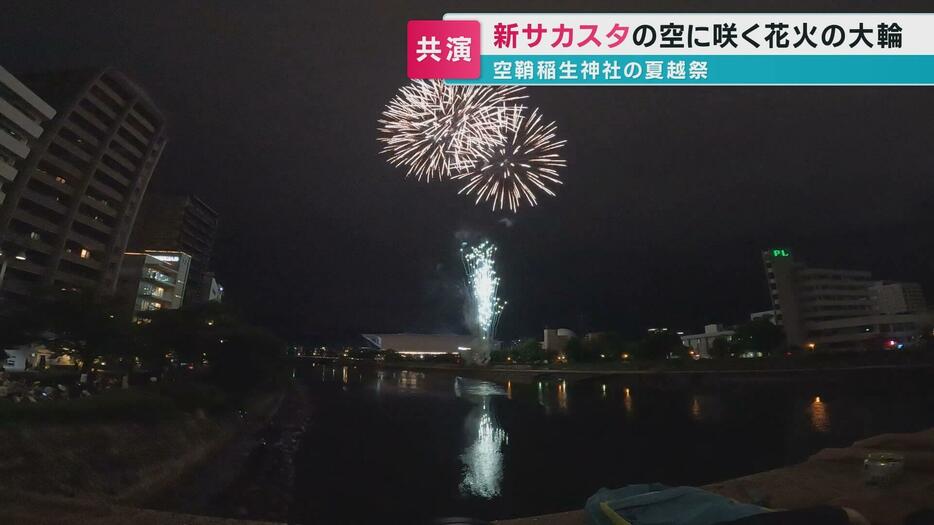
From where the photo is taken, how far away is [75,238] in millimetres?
63281

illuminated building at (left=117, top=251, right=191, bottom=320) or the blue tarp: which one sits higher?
illuminated building at (left=117, top=251, right=191, bottom=320)

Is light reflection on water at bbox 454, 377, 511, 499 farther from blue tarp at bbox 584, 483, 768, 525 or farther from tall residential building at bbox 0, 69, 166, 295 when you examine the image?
tall residential building at bbox 0, 69, 166, 295

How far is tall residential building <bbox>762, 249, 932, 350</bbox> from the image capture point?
8550 cm

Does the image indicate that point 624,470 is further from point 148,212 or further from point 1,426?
point 148,212

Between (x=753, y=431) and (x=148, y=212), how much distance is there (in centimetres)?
11117

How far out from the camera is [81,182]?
64.9m

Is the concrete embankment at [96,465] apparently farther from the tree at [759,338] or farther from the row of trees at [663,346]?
the tree at [759,338]

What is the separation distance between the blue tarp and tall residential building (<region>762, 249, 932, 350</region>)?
9710cm

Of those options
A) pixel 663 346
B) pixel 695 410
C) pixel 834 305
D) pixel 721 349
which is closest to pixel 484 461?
pixel 695 410

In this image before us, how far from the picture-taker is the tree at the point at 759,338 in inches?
3058

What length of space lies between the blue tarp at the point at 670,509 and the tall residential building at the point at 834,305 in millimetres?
97102

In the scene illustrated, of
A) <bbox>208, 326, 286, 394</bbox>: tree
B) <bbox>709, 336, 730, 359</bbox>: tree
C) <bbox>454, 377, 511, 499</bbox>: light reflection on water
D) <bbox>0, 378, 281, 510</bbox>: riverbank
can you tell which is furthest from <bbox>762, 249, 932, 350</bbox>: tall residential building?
<bbox>0, 378, 281, 510</bbox>: riverbank

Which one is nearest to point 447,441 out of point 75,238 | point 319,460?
point 319,460

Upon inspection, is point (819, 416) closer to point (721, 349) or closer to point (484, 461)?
point (484, 461)
